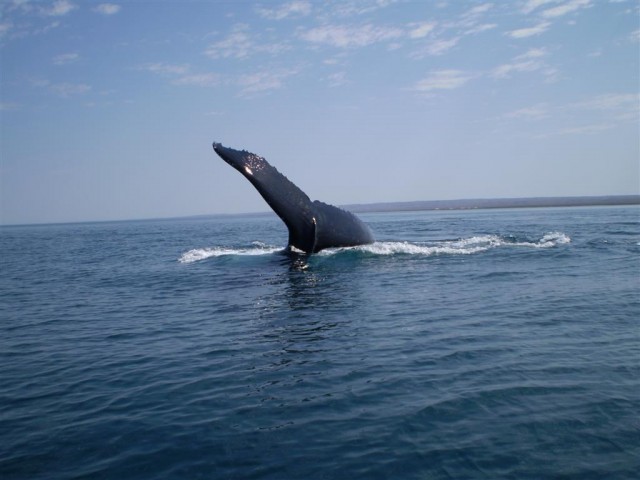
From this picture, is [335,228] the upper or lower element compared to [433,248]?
upper

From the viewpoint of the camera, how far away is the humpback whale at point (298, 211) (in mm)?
16531

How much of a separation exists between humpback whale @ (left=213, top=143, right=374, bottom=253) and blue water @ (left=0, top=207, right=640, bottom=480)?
327 cm

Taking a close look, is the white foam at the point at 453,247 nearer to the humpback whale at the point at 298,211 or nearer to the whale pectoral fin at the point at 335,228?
the whale pectoral fin at the point at 335,228

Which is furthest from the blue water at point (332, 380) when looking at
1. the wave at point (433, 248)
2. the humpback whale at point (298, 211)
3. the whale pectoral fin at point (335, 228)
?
the wave at point (433, 248)

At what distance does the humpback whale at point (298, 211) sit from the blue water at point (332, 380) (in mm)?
3269

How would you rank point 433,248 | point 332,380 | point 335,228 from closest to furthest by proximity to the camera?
point 332,380 → point 335,228 → point 433,248

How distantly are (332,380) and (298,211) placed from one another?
11010 mm

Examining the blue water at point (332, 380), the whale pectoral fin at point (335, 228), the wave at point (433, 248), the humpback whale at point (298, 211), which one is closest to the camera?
the blue water at point (332, 380)

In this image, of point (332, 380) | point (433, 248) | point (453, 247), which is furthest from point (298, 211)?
point (332, 380)

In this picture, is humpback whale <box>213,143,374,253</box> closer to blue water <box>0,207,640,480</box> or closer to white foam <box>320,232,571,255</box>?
white foam <box>320,232,571,255</box>

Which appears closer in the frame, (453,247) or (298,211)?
(298,211)

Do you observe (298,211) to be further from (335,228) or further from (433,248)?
(433,248)

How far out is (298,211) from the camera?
59.2ft

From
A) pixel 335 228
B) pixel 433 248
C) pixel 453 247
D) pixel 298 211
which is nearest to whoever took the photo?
pixel 298 211
